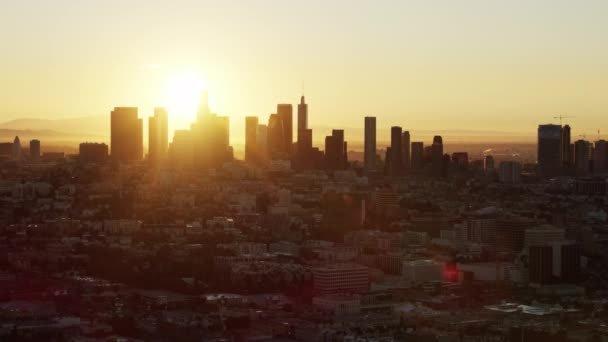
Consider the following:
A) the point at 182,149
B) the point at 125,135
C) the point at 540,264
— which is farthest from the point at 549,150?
the point at 540,264

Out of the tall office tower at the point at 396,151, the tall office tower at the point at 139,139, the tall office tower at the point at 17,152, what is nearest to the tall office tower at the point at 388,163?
the tall office tower at the point at 396,151

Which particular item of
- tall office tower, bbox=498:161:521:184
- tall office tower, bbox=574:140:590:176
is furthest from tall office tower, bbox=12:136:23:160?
tall office tower, bbox=574:140:590:176

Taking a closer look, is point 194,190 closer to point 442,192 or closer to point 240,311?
point 442,192

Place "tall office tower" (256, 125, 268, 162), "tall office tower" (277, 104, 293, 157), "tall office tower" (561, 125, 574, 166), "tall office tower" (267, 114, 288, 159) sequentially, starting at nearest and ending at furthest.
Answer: "tall office tower" (277, 104, 293, 157)
"tall office tower" (267, 114, 288, 159)
"tall office tower" (256, 125, 268, 162)
"tall office tower" (561, 125, 574, 166)

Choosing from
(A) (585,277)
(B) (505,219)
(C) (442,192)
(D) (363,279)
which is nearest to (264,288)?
(D) (363,279)

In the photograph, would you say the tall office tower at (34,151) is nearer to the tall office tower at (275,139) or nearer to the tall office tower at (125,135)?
the tall office tower at (125,135)

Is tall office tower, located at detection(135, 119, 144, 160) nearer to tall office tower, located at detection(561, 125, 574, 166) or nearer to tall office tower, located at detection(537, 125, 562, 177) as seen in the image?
tall office tower, located at detection(537, 125, 562, 177)
